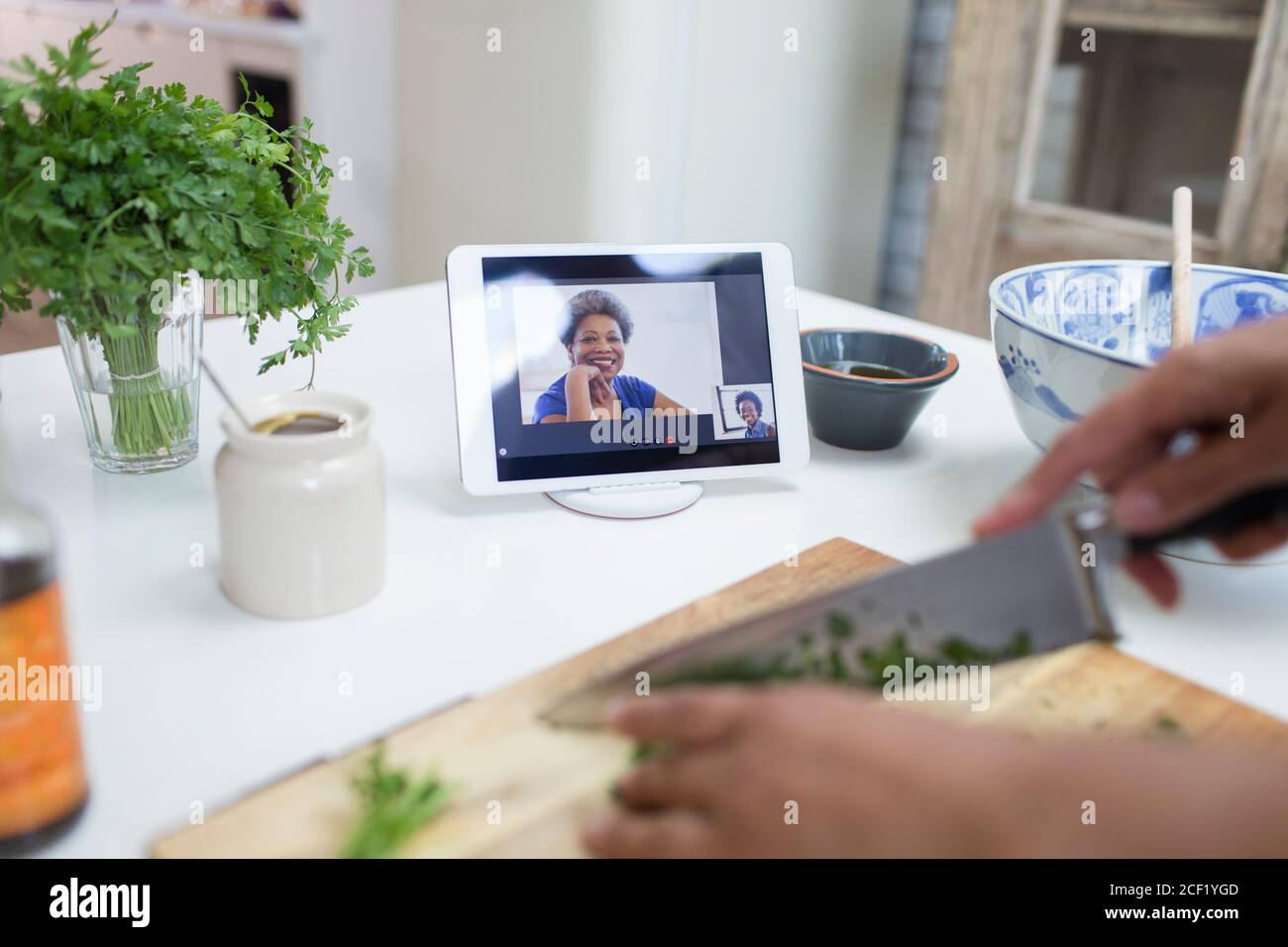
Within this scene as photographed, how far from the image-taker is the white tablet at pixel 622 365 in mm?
955

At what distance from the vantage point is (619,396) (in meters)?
0.98

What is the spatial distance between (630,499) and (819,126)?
7.79 ft

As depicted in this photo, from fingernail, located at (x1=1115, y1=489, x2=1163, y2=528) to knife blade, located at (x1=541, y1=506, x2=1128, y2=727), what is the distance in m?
0.01

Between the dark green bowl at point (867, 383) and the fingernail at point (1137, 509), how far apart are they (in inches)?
15.1

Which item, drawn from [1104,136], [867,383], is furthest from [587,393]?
[1104,136]

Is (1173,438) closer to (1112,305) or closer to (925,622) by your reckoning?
(925,622)

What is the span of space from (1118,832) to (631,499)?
549 mm

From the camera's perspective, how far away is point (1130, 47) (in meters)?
2.69

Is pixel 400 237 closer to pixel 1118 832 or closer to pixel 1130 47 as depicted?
pixel 1130 47

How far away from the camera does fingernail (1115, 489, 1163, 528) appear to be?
2.31 feet

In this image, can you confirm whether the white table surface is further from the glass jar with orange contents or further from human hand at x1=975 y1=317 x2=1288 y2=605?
human hand at x1=975 y1=317 x2=1288 y2=605

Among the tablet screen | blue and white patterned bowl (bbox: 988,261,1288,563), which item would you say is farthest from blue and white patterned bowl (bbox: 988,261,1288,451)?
the tablet screen

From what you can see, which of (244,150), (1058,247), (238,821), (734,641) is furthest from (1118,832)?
(1058,247)

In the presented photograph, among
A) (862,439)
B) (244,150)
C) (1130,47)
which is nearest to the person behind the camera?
(244,150)
